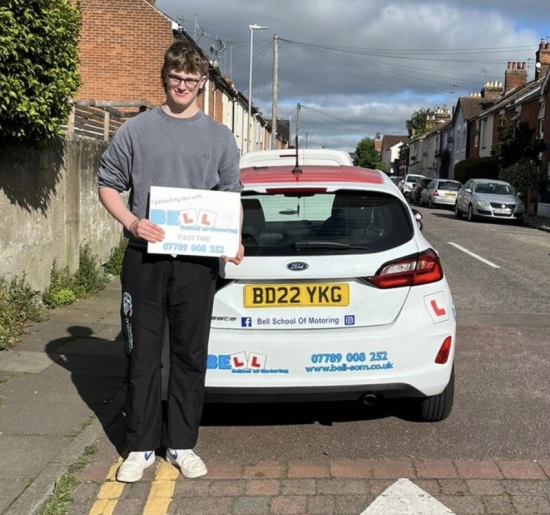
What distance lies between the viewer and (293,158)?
6820 mm

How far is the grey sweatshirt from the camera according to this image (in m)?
3.38

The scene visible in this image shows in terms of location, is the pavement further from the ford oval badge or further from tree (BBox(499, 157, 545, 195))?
tree (BBox(499, 157, 545, 195))

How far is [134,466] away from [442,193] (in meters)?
31.1

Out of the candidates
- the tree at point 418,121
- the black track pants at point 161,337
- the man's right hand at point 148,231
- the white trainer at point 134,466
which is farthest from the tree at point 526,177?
the tree at point 418,121

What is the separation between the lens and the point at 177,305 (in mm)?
3469

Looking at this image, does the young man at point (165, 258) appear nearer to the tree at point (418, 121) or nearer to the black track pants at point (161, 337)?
the black track pants at point (161, 337)

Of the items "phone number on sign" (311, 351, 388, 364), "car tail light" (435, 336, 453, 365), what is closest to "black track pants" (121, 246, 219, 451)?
"phone number on sign" (311, 351, 388, 364)

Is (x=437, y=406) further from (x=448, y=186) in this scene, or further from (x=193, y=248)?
(x=448, y=186)

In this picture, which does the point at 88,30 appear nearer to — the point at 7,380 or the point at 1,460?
the point at 7,380

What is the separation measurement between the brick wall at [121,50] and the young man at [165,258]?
57.5ft

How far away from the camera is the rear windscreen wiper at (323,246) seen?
3.87 metres

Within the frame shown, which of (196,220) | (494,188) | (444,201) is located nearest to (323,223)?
(196,220)

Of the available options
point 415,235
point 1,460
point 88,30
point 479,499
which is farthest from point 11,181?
point 88,30

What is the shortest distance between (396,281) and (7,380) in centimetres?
308
